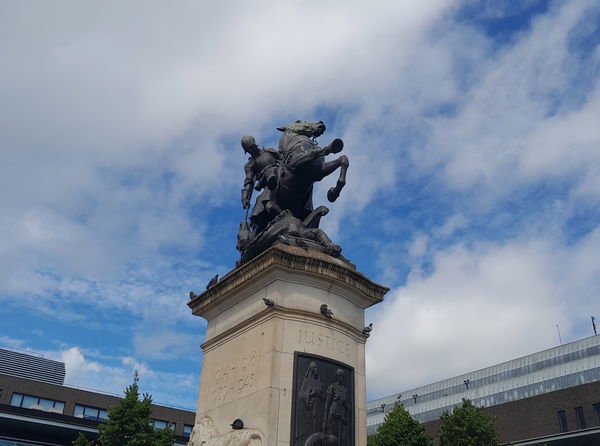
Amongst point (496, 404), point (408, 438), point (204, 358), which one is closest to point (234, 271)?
point (204, 358)

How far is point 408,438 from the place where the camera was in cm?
3844

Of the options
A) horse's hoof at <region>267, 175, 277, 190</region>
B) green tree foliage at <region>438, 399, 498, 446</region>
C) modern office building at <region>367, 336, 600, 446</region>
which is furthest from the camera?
modern office building at <region>367, 336, 600, 446</region>

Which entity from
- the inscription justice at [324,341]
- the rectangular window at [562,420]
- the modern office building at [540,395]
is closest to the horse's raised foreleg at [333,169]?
the inscription justice at [324,341]

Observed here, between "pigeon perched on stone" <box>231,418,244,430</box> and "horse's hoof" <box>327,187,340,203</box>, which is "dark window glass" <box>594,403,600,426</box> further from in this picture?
"pigeon perched on stone" <box>231,418,244,430</box>

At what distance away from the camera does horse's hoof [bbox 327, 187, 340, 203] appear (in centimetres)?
1227

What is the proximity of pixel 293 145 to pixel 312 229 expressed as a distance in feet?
5.92

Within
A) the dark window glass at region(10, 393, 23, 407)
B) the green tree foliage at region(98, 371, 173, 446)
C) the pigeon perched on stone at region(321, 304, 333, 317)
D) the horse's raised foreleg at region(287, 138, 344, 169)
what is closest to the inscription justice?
the pigeon perched on stone at region(321, 304, 333, 317)

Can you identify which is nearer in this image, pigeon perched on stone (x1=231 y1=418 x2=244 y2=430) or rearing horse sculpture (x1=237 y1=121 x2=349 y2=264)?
pigeon perched on stone (x1=231 y1=418 x2=244 y2=430)

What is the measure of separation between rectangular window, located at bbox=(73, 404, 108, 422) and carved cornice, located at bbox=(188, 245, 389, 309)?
55.5 m

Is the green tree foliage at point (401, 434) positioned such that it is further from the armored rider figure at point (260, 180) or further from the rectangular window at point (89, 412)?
the rectangular window at point (89, 412)

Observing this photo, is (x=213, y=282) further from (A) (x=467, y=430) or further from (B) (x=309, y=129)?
(A) (x=467, y=430)

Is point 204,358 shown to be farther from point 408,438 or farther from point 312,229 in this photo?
point 408,438

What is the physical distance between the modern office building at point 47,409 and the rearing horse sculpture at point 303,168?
101 ft

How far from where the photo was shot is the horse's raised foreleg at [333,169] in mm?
12070
